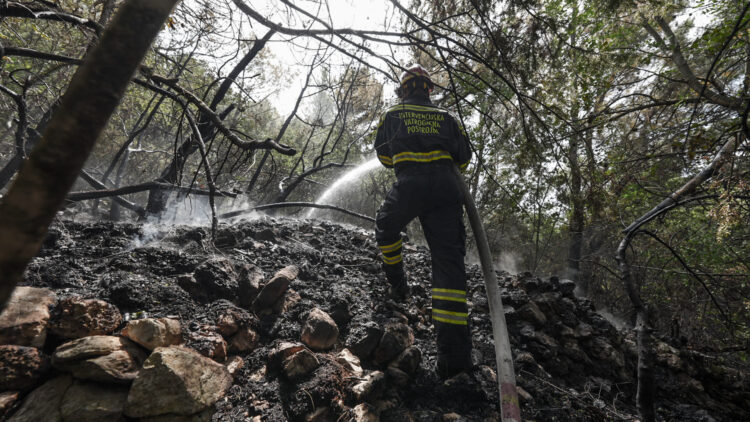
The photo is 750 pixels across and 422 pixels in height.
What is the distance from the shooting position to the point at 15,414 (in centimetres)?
118

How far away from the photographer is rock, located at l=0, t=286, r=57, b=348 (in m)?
1.31

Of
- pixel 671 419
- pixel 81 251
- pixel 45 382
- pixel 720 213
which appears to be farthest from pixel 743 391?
pixel 81 251

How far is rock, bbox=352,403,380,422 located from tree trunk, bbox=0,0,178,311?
4.91 feet

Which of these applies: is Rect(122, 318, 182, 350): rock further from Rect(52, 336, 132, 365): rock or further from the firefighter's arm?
the firefighter's arm

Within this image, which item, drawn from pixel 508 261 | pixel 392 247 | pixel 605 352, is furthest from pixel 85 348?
pixel 508 261

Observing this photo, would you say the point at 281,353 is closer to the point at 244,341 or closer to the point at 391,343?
the point at 244,341

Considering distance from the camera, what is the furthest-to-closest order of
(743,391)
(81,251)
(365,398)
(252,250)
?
(252,250), (743,391), (81,251), (365,398)

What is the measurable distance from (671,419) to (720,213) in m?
1.72

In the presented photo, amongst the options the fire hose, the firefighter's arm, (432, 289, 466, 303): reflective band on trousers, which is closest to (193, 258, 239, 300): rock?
(432, 289, 466, 303): reflective band on trousers

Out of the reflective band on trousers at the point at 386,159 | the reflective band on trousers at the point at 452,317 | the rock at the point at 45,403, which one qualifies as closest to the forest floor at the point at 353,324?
the rock at the point at 45,403

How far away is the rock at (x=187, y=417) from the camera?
1283 millimetres

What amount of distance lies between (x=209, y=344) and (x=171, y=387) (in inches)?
13.3

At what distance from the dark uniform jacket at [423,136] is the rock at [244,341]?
1.74m

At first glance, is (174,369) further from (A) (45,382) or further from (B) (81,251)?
(B) (81,251)
